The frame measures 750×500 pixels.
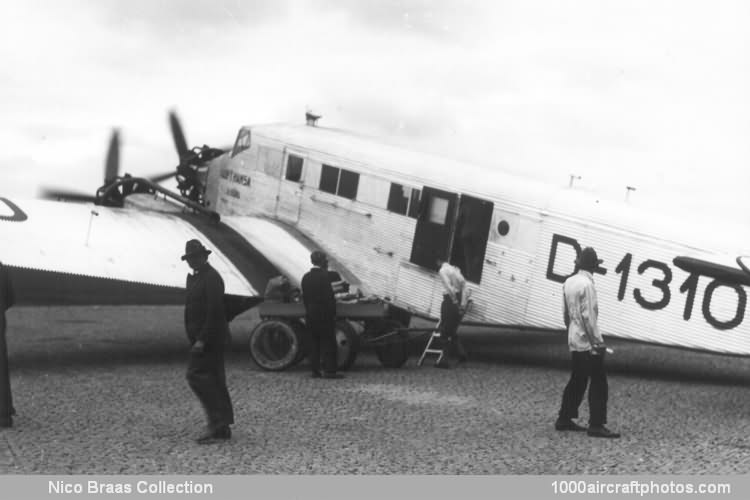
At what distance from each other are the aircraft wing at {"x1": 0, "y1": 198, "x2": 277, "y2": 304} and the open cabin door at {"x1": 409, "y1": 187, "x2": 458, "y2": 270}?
8.86 ft

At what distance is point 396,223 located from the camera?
16000 mm

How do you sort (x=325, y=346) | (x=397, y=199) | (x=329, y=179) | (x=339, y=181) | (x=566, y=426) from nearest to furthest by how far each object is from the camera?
(x=566, y=426), (x=325, y=346), (x=397, y=199), (x=339, y=181), (x=329, y=179)

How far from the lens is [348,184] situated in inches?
661

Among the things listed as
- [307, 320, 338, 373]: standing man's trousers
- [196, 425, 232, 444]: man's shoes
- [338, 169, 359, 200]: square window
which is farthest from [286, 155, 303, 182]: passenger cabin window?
[196, 425, 232, 444]: man's shoes

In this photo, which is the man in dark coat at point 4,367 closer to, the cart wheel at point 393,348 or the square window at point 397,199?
the cart wheel at point 393,348

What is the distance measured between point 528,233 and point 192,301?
23.8 feet

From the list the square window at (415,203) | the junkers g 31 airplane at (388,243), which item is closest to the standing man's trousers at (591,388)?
the junkers g 31 airplane at (388,243)

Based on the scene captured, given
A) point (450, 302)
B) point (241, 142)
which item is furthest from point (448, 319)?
point (241, 142)

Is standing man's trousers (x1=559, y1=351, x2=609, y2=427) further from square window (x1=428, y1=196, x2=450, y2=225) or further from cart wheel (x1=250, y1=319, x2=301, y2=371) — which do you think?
square window (x1=428, y1=196, x2=450, y2=225)

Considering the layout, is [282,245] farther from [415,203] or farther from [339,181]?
[415,203]

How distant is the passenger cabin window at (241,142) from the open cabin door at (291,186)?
138 centimetres

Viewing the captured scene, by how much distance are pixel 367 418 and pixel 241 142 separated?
1047 centimetres

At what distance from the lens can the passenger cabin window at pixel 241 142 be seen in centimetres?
1906

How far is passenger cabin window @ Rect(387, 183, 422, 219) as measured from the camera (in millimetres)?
15750
